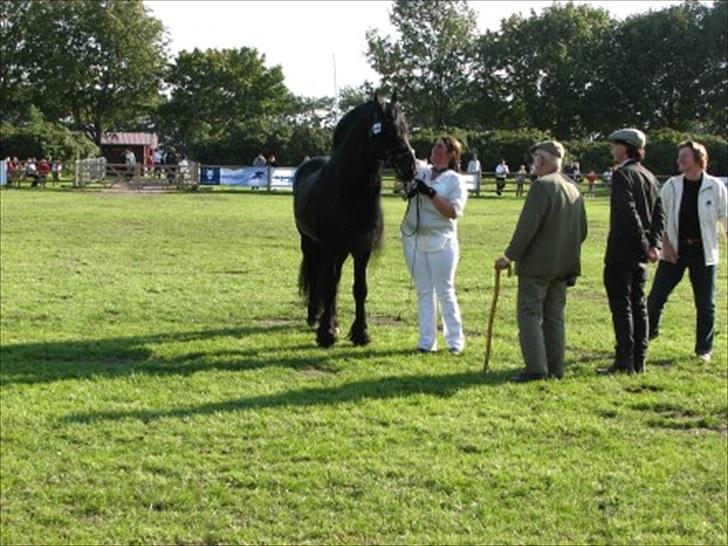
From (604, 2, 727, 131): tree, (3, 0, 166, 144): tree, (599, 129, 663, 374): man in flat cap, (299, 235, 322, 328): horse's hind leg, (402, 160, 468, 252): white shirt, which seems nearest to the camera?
(599, 129, 663, 374): man in flat cap

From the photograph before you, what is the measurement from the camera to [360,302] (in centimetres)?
923

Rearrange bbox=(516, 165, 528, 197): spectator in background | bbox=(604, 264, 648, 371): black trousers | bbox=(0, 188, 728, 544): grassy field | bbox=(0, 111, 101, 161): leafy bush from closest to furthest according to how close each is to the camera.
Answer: bbox=(0, 188, 728, 544): grassy field
bbox=(604, 264, 648, 371): black trousers
bbox=(516, 165, 528, 197): spectator in background
bbox=(0, 111, 101, 161): leafy bush

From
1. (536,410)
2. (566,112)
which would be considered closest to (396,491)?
(536,410)

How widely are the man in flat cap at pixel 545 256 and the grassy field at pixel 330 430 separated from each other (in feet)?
1.23

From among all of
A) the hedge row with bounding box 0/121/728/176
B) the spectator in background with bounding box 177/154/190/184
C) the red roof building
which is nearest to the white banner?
the spectator in background with bounding box 177/154/190/184

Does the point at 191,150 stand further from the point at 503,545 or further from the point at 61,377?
the point at 503,545

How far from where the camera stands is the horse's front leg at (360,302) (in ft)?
30.2

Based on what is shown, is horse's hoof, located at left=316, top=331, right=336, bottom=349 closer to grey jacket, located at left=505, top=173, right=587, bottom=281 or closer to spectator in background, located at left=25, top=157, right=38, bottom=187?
grey jacket, located at left=505, top=173, right=587, bottom=281

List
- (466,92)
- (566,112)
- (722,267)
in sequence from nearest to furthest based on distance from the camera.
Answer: (722,267) < (566,112) < (466,92)

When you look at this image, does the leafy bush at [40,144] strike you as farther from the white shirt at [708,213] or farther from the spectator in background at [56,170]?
the white shirt at [708,213]

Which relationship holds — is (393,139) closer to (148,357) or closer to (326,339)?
(326,339)

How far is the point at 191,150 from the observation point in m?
57.8

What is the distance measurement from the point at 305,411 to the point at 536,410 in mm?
1761

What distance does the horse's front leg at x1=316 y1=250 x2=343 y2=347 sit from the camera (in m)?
9.22
